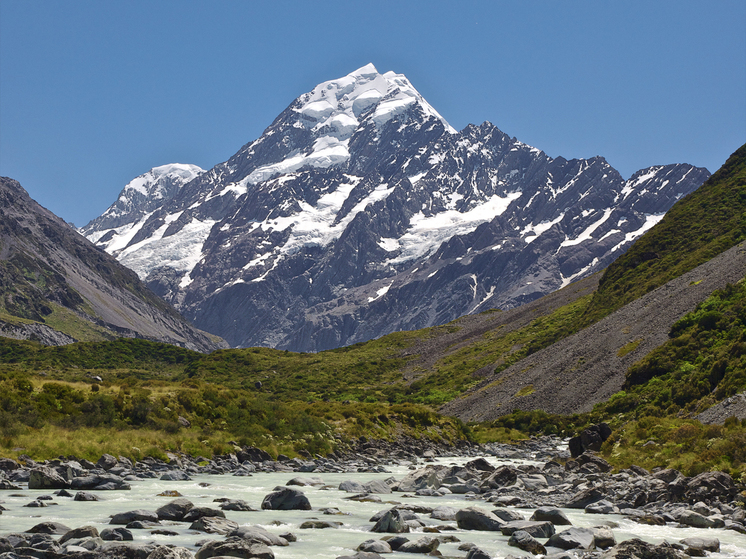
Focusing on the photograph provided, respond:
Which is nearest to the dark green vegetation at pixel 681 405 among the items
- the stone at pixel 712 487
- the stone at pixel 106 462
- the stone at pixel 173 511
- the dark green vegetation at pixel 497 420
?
the dark green vegetation at pixel 497 420

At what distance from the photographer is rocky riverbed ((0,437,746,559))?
1872 cm

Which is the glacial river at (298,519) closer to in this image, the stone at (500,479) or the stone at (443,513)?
the stone at (443,513)

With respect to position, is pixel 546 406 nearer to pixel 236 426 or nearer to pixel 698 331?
pixel 698 331

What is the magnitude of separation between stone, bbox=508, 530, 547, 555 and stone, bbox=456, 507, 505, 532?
2.58 metres

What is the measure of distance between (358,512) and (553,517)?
8.00 metres

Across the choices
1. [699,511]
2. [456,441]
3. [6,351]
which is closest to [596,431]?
[456,441]

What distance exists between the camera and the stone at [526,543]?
20.5 meters

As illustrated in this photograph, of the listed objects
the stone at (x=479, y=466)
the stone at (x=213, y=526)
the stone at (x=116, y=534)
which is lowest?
the stone at (x=479, y=466)

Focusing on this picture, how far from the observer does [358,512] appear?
27.8m

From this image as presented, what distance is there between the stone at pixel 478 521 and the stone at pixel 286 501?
699cm

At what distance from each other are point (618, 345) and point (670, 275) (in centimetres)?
2704

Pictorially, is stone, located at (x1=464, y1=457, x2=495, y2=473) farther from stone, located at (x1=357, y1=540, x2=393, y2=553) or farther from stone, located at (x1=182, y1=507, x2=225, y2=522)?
stone, located at (x1=357, y1=540, x2=393, y2=553)

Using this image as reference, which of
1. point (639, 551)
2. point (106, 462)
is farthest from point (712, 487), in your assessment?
point (106, 462)

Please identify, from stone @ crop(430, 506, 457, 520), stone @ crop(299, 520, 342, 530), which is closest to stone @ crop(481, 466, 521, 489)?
stone @ crop(430, 506, 457, 520)
